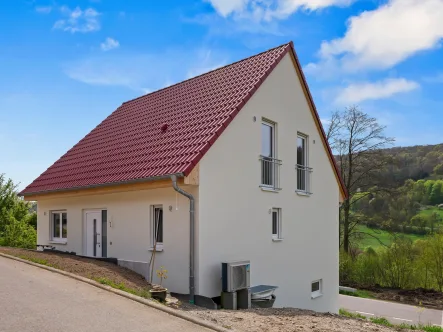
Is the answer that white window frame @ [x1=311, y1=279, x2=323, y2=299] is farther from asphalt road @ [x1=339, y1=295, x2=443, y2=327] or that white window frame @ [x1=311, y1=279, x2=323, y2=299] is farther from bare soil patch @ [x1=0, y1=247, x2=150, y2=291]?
bare soil patch @ [x1=0, y1=247, x2=150, y2=291]

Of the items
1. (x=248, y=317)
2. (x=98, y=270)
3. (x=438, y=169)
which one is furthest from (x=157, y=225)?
(x=438, y=169)

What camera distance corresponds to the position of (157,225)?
39.7 feet

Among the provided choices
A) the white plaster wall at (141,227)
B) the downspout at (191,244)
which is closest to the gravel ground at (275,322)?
the downspout at (191,244)

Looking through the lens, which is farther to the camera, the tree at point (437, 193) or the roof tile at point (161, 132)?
the tree at point (437, 193)

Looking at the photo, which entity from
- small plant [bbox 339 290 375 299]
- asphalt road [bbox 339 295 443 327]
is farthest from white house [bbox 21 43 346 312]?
small plant [bbox 339 290 375 299]

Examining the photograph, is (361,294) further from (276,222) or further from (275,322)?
(275,322)

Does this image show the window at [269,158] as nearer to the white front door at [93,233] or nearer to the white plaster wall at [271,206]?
the white plaster wall at [271,206]

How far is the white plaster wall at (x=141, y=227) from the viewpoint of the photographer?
36.6ft

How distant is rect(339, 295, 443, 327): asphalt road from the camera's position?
18.3 meters

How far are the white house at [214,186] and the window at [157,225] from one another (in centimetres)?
4

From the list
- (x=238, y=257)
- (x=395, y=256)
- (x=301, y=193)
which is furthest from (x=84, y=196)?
(x=395, y=256)

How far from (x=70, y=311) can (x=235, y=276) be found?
440cm

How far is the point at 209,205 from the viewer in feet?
36.7

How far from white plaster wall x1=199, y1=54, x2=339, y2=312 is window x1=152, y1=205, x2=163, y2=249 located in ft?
5.22
